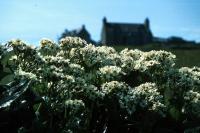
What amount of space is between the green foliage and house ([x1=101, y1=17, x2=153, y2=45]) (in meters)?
112

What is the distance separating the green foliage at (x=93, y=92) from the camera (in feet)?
21.4

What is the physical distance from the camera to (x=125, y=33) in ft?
404

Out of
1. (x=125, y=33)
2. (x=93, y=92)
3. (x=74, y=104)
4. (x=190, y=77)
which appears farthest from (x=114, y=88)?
(x=125, y=33)

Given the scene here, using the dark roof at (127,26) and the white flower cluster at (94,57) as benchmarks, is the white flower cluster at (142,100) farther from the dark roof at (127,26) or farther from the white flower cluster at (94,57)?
the dark roof at (127,26)

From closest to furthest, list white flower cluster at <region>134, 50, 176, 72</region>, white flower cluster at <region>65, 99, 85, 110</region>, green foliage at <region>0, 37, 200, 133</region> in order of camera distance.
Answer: white flower cluster at <region>65, 99, 85, 110</region>
green foliage at <region>0, 37, 200, 133</region>
white flower cluster at <region>134, 50, 176, 72</region>

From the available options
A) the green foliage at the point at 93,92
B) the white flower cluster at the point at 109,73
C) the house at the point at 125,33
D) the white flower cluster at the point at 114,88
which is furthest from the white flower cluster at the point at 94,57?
the house at the point at 125,33

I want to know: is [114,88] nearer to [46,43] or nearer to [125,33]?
[46,43]

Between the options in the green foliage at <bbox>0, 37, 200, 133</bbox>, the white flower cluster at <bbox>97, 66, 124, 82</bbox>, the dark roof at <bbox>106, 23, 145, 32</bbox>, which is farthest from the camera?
the dark roof at <bbox>106, 23, 145, 32</bbox>

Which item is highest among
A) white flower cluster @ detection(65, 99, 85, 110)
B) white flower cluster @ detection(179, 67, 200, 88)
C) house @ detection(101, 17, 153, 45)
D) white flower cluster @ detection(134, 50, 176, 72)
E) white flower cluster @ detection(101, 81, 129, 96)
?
house @ detection(101, 17, 153, 45)

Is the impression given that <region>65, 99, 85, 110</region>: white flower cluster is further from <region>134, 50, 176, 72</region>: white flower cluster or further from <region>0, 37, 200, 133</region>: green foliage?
<region>134, 50, 176, 72</region>: white flower cluster

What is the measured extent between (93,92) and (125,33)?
A: 117 metres

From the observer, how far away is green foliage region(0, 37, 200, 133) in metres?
6.51

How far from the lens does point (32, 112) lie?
651 cm

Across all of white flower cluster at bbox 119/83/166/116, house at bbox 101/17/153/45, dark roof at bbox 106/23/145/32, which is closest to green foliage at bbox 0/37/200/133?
white flower cluster at bbox 119/83/166/116
